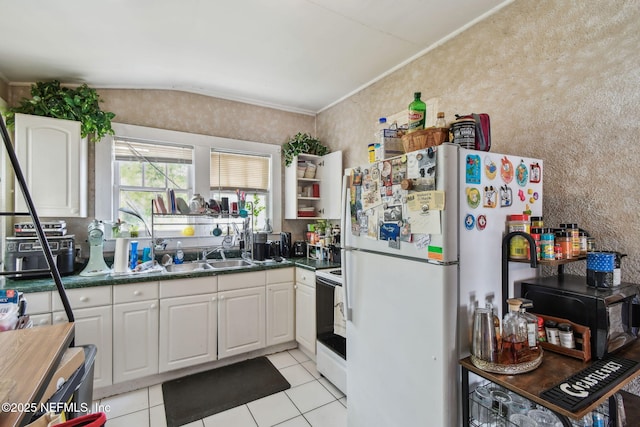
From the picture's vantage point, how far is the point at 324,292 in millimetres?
2541

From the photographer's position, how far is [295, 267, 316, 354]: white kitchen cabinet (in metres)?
2.71

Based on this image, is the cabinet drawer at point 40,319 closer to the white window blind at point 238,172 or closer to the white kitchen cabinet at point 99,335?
the white kitchen cabinet at point 99,335

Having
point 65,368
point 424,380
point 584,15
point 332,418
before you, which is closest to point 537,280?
point 424,380

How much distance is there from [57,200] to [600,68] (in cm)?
366

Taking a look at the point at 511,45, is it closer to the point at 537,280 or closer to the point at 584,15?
the point at 584,15

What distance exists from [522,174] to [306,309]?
2.07 m

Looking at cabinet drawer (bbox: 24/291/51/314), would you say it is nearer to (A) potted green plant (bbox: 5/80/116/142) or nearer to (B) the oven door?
(A) potted green plant (bbox: 5/80/116/142)

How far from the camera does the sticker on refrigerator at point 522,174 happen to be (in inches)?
57.8

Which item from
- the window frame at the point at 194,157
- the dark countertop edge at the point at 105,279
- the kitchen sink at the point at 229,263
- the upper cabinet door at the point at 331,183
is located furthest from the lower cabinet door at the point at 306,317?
the window frame at the point at 194,157

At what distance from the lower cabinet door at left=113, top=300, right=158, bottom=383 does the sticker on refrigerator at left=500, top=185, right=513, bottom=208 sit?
97.9 inches

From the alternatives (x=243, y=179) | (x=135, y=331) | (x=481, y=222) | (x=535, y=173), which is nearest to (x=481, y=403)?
(x=481, y=222)

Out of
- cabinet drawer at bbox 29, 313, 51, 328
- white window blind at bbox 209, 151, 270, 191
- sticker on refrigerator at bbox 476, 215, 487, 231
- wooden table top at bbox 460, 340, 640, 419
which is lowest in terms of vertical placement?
cabinet drawer at bbox 29, 313, 51, 328

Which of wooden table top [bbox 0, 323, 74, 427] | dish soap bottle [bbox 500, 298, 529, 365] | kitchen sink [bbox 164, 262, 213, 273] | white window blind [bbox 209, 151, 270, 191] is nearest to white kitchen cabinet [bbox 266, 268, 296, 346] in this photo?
kitchen sink [bbox 164, 262, 213, 273]

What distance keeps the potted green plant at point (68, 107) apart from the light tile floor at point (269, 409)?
2.16 metres
